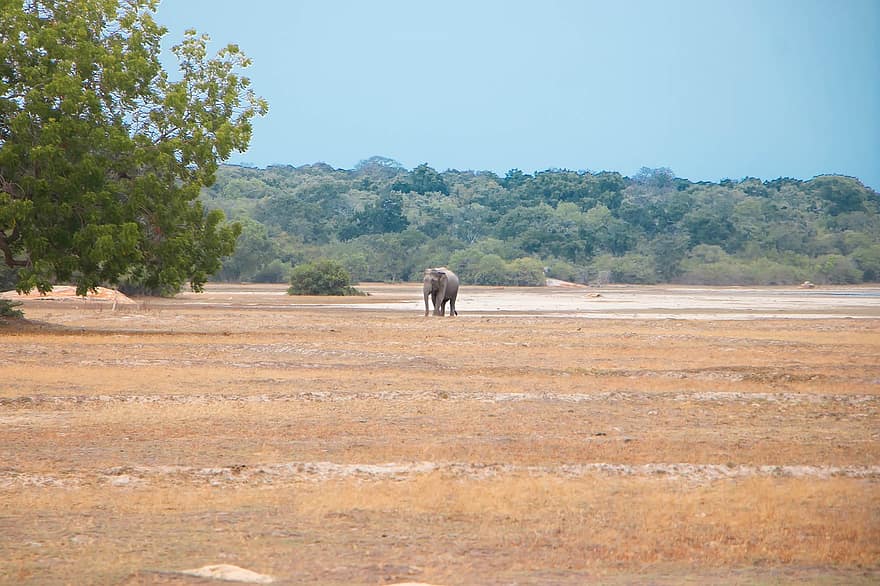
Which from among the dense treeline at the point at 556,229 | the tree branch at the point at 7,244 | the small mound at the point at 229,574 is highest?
the dense treeline at the point at 556,229

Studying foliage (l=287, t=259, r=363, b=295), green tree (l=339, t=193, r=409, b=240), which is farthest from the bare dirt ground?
green tree (l=339, t=193, r=409, b=240)

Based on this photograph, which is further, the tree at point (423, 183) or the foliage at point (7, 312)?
the tree at point (423, 183)

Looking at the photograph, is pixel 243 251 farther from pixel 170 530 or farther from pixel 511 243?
pixel 170 530

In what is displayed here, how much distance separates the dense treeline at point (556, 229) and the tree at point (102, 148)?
170 feet

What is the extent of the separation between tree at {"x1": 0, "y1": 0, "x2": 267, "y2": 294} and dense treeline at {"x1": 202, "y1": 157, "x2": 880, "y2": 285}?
5170 cm

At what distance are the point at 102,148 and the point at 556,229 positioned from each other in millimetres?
80117

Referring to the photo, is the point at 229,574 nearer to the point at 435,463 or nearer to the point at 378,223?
the point at 435,463

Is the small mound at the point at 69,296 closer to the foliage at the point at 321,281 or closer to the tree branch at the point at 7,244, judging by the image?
the tree branch at the point at 7,244

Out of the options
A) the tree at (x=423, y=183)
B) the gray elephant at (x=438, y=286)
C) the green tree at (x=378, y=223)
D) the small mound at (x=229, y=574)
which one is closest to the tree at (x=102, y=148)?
the gray elephant at (x=438, y=286)

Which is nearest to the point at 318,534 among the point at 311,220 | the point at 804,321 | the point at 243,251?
the point at 804,321

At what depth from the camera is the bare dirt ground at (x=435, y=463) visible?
8023mm

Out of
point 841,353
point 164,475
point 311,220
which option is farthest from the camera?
point 311,220

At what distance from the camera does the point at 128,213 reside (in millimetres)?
25203

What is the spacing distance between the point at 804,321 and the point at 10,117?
2107cm
